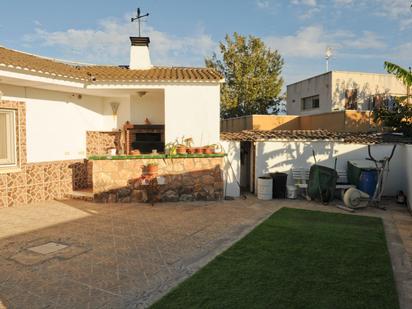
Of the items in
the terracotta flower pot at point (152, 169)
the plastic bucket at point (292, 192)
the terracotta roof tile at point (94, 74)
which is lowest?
the plastic bucket at point (292, 192)

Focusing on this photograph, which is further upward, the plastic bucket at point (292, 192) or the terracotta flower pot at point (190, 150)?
the terracotta flower pot at point (190, 150)

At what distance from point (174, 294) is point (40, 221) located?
6418 millimetres

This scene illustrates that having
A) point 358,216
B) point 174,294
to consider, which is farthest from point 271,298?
point 358,216

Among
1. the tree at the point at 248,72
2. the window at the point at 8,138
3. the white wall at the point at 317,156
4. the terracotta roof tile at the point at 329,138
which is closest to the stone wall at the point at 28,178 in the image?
the window at the point at 8,138

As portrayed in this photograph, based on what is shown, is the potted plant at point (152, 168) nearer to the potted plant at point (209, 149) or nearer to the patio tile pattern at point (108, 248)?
the patio tile pattern at point (108, 248)

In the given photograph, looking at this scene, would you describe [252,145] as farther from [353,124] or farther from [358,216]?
[353,124]

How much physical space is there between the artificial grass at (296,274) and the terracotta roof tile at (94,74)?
7783 millimetres

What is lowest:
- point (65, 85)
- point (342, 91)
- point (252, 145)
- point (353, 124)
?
point (252, 145)

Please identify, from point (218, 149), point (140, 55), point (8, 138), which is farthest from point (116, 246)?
point (140, 55)

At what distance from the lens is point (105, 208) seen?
1121 centimetres

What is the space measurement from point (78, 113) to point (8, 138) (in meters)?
3.29

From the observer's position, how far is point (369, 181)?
12141 mm

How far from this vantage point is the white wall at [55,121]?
39.4 ft

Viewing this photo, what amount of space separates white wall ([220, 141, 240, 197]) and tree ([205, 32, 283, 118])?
55.2ft
